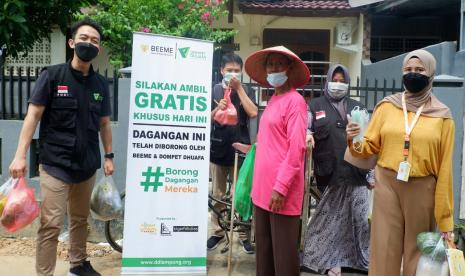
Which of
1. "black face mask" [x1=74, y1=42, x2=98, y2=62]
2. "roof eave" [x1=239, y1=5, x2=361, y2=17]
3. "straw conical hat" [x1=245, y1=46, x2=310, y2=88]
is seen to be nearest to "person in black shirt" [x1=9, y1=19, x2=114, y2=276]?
"black face mask" [x1=74, y1=42, x2=98, y2=62]

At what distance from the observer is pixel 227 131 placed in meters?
4.70

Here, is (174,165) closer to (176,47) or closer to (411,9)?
(176,47)

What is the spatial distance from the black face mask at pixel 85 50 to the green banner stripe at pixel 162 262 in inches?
66.5

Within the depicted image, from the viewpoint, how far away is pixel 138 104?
4020 millimetres

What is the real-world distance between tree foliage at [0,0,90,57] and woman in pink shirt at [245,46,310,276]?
2345 mm

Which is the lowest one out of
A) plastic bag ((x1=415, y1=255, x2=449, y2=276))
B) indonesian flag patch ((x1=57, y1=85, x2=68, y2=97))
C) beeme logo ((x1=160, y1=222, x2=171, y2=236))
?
beeme logo ((x1=160, y1=222, x2=171, y2=236))

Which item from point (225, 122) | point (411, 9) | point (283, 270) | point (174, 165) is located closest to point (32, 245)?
point (174, 165)

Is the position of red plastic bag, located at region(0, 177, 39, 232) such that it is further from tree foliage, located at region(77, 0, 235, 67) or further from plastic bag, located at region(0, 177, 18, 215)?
tree foliage, located at region(77, 0, 235, 67)

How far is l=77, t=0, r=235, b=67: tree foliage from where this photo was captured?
7.85 metres

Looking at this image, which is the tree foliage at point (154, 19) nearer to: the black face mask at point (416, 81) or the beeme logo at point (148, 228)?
the beeme logo at point (148, 228)

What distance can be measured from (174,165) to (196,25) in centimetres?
448

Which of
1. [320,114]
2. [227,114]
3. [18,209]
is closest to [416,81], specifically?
[320,114]

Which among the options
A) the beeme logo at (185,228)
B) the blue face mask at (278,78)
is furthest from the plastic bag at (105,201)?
the blue face mask at (278,78)

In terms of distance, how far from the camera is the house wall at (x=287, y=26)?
11.0 metres
